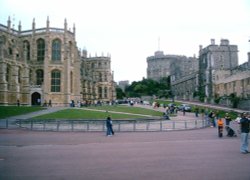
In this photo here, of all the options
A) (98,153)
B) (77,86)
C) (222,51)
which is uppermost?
(222,51)

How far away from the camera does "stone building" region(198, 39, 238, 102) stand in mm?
75000

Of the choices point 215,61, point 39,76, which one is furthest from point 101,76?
point 215,61

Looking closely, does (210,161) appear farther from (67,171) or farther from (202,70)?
(202,70)

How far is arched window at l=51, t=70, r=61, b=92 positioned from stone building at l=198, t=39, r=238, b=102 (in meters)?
39.2

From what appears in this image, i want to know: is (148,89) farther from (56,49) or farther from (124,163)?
(124,163)

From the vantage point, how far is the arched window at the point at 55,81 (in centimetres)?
5694

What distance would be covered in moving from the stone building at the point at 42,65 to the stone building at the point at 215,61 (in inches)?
1442

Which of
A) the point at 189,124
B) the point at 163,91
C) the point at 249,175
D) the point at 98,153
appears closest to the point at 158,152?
the point at 98,153

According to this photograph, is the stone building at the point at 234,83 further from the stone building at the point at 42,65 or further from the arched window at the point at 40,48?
the arched window at the point at 40,48

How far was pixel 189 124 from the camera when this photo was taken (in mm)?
29172

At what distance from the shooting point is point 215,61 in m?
76.4

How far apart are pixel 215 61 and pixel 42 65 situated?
4685 centimetres

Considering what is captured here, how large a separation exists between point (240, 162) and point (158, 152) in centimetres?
370

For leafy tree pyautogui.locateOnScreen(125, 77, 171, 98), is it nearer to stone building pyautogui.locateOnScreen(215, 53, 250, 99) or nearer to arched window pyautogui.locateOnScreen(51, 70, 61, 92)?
stone building pyautogui.locateOnScreen(215, 53, 250, 99)
